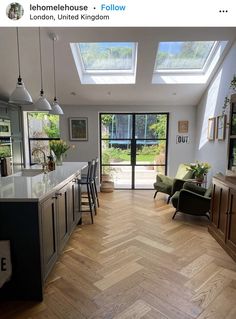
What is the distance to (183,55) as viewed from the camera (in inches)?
165

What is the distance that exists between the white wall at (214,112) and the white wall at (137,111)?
225mm

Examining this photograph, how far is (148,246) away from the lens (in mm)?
2881

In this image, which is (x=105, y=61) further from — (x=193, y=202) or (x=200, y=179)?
(x=193, y=202)

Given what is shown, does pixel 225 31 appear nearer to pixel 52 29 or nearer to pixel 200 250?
pixel 52 29

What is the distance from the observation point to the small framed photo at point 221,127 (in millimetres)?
3807

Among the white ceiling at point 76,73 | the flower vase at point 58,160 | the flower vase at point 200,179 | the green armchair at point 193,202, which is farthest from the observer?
the flower vase at point 200,179

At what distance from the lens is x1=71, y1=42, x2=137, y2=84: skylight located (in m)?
3.93

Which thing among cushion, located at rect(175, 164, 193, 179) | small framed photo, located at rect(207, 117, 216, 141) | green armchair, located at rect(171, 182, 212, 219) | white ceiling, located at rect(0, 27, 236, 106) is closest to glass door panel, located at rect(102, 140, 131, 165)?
white ceiling, located at rect(0, 27, 236, 106)

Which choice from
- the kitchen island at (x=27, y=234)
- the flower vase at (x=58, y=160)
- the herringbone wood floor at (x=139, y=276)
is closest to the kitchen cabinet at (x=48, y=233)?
the kitchen island at (x=27, y=234)

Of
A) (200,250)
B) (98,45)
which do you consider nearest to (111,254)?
(200,250)

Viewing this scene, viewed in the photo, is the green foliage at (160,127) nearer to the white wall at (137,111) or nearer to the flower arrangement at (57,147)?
the white wall at (137,111)

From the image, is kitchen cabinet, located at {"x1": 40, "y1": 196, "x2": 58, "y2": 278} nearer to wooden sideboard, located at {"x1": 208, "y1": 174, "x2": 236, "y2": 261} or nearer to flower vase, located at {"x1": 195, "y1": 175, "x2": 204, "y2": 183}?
wooden sideboard, located at {"x1": 208, "y1": 174, "x2": 236, "y2": 261}

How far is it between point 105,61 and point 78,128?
185 cm
